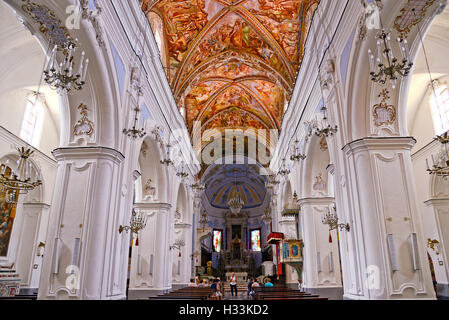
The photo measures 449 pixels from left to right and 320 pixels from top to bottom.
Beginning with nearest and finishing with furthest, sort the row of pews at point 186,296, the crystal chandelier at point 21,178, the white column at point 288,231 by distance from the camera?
the crystal chandelier at point 21,178
the row of pews at point 186,296
the white column at point 288,231

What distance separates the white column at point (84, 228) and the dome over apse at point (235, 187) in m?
23.6

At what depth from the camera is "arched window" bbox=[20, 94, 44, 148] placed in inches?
484

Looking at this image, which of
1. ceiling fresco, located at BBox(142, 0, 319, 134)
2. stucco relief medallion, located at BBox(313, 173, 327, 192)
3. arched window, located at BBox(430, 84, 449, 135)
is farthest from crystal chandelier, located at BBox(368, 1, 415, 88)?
stucco relief medallion, located at BBox(313, 173, 327, 192)

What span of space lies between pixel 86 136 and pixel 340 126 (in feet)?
19.7

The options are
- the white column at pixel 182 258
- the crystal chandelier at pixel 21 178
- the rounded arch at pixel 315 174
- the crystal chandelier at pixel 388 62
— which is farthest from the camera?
the white column at pixel 182 258

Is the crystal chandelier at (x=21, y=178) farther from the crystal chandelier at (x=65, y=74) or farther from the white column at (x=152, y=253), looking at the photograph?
the white column at (x=152, y=253)

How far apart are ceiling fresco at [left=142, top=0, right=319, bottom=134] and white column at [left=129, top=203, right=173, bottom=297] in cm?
512

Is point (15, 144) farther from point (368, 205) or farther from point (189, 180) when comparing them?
point (368, 205)

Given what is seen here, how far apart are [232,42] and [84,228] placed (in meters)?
10.6

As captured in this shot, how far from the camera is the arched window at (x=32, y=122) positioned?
12297 mm

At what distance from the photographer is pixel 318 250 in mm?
11875

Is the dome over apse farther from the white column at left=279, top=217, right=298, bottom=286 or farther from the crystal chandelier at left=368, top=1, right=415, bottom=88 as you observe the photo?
the crystal chandelier at left=368, top=1, right=415, bottom=88

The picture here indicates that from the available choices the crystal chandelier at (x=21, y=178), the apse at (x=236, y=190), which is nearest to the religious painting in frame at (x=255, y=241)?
the apse at (x=236, y=190)

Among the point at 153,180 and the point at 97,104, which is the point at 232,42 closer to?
the point at 153,180
